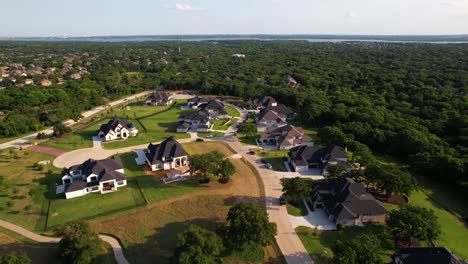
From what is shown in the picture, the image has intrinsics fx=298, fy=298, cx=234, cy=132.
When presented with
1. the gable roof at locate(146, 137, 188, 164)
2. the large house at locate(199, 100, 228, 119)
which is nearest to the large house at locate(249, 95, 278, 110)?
the large house at locate(199, 100, 228, 119)

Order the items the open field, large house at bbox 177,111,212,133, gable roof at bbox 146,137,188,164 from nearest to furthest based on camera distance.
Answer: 1. the open field
2. gable roof at bbox 146,137,188,164
3. large house at bbox 177,111,212,133

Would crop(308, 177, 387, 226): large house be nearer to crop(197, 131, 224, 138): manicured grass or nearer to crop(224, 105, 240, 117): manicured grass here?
crop(197, 131, 224, 138): manicured grass

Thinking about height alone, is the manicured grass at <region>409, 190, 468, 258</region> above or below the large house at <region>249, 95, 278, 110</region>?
below

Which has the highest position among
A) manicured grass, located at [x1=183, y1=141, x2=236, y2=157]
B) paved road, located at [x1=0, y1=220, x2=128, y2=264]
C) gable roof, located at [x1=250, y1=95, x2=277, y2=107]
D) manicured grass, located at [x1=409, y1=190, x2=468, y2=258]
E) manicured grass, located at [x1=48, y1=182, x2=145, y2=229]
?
gable roof, located at [x1=250, y1=95, x2=277, y2=107]

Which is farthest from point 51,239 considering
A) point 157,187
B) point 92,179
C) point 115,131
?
point 115,131

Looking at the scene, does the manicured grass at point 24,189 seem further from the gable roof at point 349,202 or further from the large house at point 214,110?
the large house at point 214,110

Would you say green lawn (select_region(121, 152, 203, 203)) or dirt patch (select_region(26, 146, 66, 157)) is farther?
dirt patch (select_region(26, 146, 66, 157))

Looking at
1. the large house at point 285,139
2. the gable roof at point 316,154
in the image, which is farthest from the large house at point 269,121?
the gable roof at point 316,154
